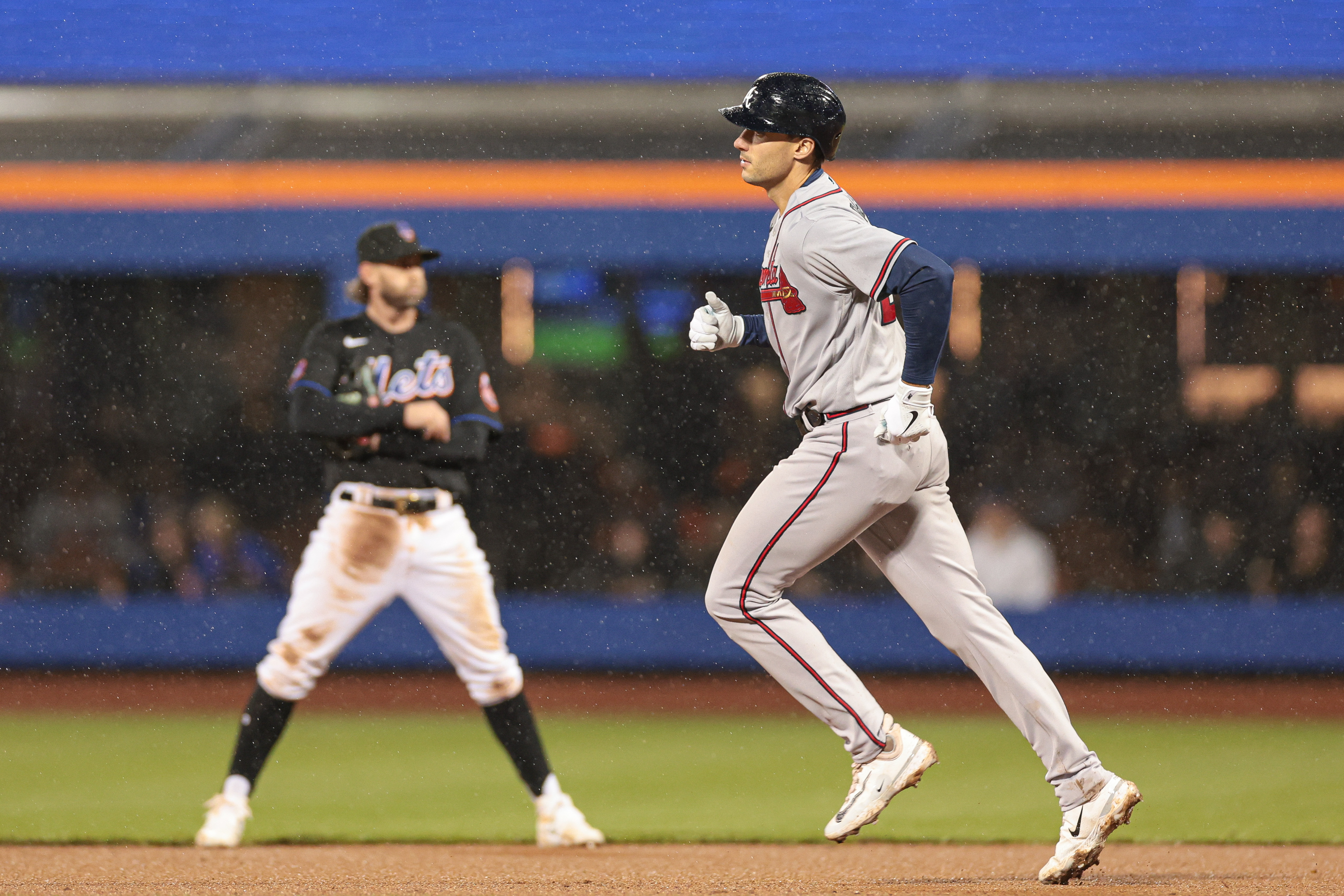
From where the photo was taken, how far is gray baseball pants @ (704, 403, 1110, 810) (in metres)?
2.94

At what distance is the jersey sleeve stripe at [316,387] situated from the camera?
394 centimetres

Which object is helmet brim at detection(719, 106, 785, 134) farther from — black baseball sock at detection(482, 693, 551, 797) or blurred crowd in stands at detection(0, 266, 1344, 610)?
blurred crowd in stands at detection(0, 266, 1344, 610)

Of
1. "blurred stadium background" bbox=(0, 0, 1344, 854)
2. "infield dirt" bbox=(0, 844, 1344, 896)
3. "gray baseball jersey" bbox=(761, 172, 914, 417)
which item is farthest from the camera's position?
"blurred stadium background" bbox=(0, 0, 1344, 854)

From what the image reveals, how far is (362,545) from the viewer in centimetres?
395

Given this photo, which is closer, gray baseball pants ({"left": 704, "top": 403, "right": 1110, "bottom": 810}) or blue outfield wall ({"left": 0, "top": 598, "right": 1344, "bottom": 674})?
gray baseball pants ({"left": 704, "top": 403, "right": 1110, "bottom": 810})

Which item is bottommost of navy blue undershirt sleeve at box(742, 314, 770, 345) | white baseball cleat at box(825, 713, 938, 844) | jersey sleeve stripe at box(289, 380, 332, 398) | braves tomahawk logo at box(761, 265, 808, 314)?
white baseball cleat at box(825, 713, 938, 844)

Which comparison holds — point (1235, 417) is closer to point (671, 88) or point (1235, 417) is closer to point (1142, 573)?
point (1142, 573)

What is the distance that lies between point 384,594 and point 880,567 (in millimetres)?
1506

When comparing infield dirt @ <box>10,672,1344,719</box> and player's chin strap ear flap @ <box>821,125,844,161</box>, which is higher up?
player's chin strap ear flap @ <box>821,125,844,161</box>

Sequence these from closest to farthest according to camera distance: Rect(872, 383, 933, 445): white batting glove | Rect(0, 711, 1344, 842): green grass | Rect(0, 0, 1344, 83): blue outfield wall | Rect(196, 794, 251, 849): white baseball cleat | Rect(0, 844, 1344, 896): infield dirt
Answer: Rect(872, 383, 933, 445): white batting glove, Rect(0, 844, 1344, 896): infield dirt, Rect(196, 794, 251, 849): white baseball cleat, Rect(0, 711, 1344, 842): green grass, Rect(0, 0, 1344, 83): blue outfield wall

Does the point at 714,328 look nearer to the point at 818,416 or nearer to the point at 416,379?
the point at 818,416

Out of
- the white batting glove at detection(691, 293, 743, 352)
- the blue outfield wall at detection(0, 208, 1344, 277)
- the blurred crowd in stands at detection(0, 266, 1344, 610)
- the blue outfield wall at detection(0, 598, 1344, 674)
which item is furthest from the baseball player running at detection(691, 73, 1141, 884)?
the blurred crowd in stands at detection(0, 266, 1344, 610)

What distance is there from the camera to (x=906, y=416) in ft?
9.21

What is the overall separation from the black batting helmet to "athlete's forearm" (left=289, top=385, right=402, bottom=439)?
1351mm
